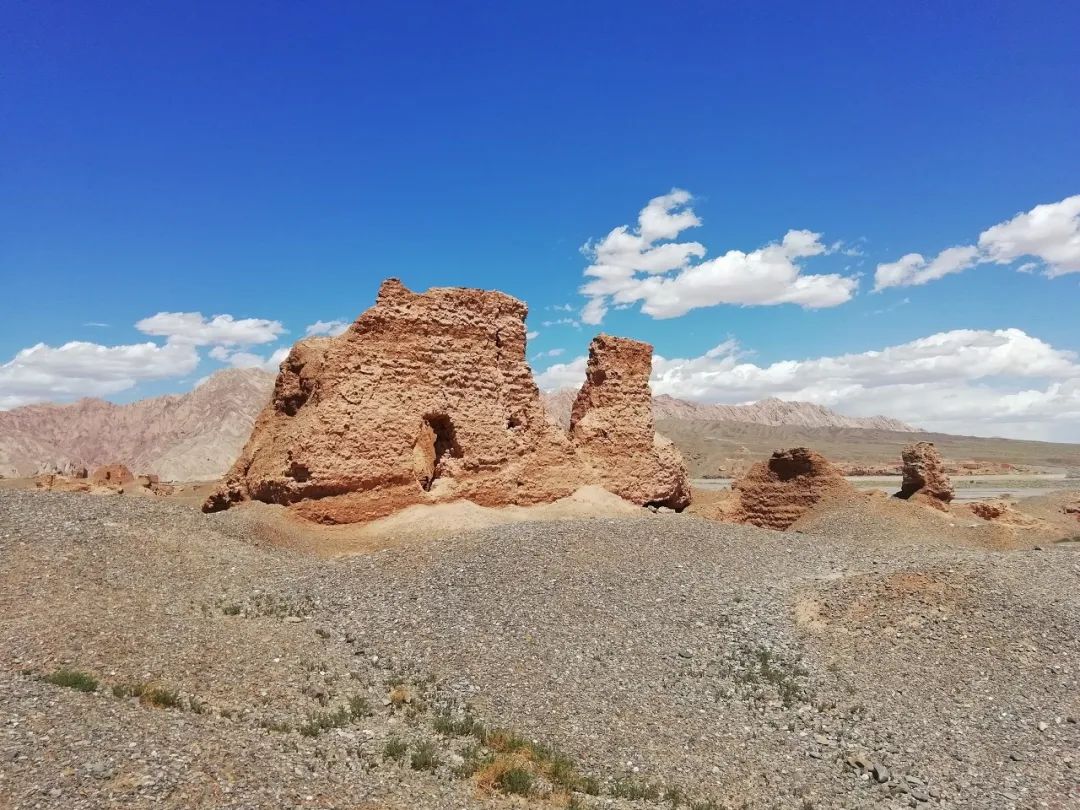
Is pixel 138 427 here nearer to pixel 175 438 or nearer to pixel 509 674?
pixel 175 438

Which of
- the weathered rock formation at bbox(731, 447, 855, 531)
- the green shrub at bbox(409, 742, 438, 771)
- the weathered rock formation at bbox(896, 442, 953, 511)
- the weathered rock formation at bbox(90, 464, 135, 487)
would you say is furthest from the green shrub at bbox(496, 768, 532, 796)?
the weathered rock formation at bbox(90, 464, 135, 487)

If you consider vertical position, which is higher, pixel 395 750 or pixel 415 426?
pixel 415 426

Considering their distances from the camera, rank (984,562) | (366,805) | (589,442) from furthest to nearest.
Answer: (589,442) < (984,562) < (366,805)

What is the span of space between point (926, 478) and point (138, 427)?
352 ft

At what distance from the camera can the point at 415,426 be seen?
62.6ft

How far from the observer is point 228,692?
8789mm

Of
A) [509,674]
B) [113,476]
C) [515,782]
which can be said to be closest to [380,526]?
[509,674]

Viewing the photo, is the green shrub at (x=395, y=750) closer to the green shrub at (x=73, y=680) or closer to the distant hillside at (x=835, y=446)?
the green shrub at (x=73, y=680)

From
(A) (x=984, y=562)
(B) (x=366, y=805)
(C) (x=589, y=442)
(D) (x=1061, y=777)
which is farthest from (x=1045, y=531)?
(B) (x=366, y=805)

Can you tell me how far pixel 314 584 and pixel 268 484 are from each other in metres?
6.22

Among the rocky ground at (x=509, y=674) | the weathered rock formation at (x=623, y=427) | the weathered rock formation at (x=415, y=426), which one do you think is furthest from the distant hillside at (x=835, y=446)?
the rocky ground at (x=509, y=674)

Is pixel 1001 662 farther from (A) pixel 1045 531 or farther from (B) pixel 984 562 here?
(A) pixel 1045 531

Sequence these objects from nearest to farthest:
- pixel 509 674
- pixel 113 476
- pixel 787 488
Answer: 1. pixel 509 674
2. pixel 787 488
3. pixel 113 476

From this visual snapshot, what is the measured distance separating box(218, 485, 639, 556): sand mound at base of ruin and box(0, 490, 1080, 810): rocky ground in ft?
2.72
